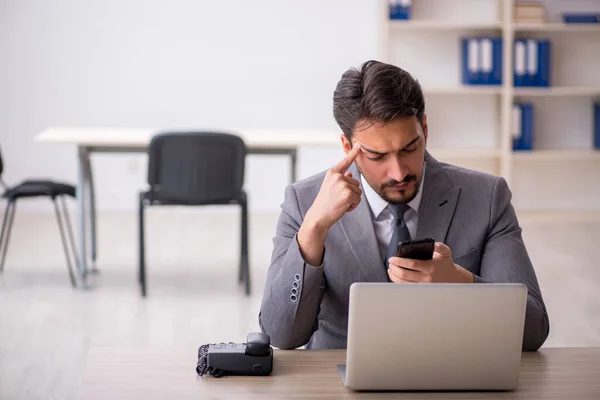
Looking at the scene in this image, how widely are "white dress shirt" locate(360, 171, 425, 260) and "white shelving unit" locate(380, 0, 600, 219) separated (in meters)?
4.50

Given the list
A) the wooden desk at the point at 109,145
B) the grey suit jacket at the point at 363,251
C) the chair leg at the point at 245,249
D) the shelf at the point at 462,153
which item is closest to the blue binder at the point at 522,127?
the shelf at the point at 462,153

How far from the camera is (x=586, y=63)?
264 inches

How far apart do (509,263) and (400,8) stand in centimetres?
464

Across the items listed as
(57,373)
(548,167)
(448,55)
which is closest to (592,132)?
(548,167)

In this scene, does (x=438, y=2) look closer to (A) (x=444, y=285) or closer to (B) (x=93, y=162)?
(B) (x=93, y=162)

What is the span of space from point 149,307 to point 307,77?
2.82m

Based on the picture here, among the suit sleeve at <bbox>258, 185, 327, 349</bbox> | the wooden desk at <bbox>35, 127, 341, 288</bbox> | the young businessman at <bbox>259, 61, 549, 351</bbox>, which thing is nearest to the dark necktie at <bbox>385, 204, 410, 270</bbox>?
the young businessman at <bbox>259, 61, 549, 351</bbox>

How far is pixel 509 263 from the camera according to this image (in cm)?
199

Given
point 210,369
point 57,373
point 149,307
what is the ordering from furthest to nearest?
point 149,307, point 57,373, point 210,369

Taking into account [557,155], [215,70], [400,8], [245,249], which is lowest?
[245,249]

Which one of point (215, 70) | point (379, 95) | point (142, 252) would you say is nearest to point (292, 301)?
point (379, 95)

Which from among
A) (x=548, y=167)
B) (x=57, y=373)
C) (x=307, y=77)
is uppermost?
(x=307, y=77)

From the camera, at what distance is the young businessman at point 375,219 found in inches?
75.6

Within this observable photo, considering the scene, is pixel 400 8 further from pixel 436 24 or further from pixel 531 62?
pixel 531 62
